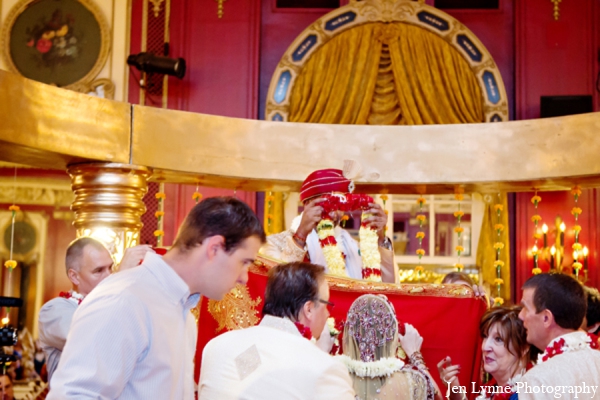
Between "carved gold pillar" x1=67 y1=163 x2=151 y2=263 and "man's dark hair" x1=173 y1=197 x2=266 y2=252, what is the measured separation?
204 centimetres

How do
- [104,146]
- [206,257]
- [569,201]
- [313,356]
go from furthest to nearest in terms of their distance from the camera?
[569,201] < [104,146] < [313,356] < [206,257]

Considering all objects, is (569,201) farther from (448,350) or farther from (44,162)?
(44,162)

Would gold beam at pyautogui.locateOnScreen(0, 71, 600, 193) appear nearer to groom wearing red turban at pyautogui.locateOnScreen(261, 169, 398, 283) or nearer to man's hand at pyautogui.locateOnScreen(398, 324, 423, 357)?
groom wearing red turban at pyautogui.locateOnScreen(261, 169, 398, 283)

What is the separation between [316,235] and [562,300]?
1.61 m

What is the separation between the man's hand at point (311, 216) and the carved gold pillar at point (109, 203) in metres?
0.89

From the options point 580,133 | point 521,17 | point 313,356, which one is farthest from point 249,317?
point 521,17

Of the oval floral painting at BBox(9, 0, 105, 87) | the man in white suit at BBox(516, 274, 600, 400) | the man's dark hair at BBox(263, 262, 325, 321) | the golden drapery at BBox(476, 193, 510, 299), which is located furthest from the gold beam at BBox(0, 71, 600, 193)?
the oval floral painting at BBox(9, 0, 105, 87)

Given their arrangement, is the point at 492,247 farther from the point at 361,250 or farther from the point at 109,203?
the point at 109,203

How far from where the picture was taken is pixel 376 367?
9.45 feet

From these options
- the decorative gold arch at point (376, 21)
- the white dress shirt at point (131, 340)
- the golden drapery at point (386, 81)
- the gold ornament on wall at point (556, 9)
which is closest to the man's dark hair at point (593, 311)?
the white dress shirt at point (131, 340)

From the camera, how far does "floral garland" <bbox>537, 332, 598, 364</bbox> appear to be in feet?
8.45

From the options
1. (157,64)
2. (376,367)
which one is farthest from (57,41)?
(376,367)

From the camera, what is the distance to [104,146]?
12.9ft

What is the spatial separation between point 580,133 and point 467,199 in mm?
5202
